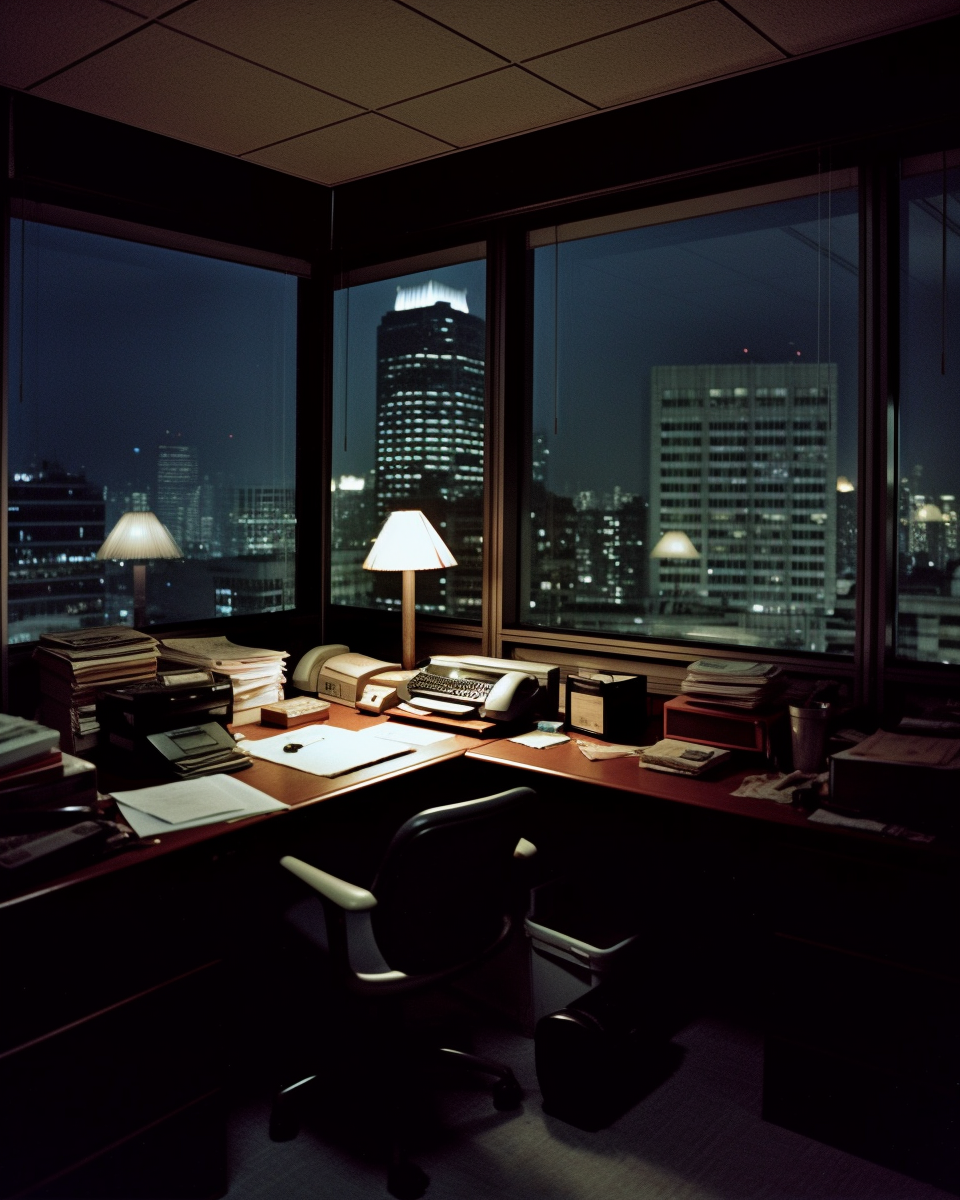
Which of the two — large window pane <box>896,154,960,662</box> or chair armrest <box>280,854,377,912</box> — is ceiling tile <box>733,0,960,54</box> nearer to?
large window pane <box>896,154,960,662</box>

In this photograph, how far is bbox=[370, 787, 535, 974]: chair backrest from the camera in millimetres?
1961

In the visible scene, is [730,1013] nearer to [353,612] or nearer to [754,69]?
[353,612]

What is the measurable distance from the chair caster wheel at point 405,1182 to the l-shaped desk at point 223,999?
15.5 inches

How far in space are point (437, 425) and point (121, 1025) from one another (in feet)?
8.67

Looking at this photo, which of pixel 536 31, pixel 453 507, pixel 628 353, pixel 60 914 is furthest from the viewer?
pixel 453 507

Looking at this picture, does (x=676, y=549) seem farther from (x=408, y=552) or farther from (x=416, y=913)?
(x=416, y=913)

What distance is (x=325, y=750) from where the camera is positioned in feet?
9.04

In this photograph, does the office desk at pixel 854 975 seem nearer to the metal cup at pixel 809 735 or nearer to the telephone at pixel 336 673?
the metal cup at pixel 809 735

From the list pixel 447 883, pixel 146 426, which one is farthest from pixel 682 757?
pixel 146 426

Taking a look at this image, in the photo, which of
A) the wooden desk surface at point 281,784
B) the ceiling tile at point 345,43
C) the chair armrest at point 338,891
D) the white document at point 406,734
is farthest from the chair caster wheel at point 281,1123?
the ceiling tile at point 345,43

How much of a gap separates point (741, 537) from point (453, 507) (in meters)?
1.25

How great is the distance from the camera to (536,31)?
2.51m

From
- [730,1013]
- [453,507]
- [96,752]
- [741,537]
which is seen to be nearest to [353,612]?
[453,507]

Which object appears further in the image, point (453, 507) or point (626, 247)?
point (453, 507)
